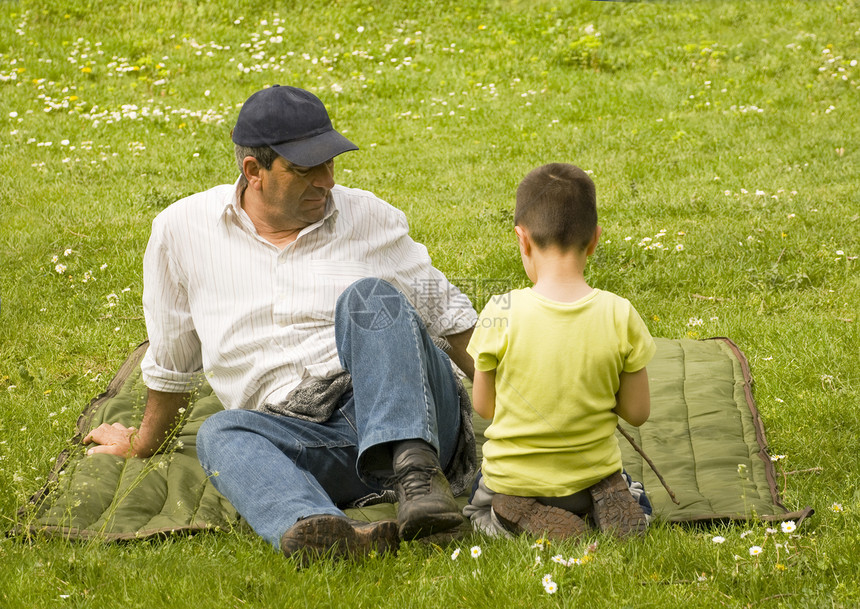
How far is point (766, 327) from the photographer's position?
14.5 ft

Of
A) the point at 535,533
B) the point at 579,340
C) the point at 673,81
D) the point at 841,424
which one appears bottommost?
the point at 673,81

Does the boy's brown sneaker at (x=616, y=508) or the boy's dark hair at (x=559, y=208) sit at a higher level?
the boy's dark hair at (x=559, y=208)

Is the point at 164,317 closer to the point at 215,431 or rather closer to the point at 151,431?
the point at 151,431

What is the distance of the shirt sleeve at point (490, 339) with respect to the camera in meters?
2.52

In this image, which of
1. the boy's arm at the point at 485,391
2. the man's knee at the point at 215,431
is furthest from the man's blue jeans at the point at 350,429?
the boy's arm at the point at 485,391

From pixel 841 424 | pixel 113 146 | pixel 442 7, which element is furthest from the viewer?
pixel 442 7

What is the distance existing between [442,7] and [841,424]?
9.48m

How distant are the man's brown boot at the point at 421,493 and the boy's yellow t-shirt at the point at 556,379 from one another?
8.1 inches

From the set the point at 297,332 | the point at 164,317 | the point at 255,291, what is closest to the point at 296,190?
the point at 255,291

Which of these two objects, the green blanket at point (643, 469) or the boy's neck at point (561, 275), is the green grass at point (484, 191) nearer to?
the green blanket at point (643, 469)

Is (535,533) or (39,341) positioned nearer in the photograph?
(535,533)

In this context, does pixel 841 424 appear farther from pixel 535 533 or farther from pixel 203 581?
pixel 203 581

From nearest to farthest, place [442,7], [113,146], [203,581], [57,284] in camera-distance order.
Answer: [203,581] → [57,284] → [113,146] → [442,7]

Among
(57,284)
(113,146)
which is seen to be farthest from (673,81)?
(57,284)
